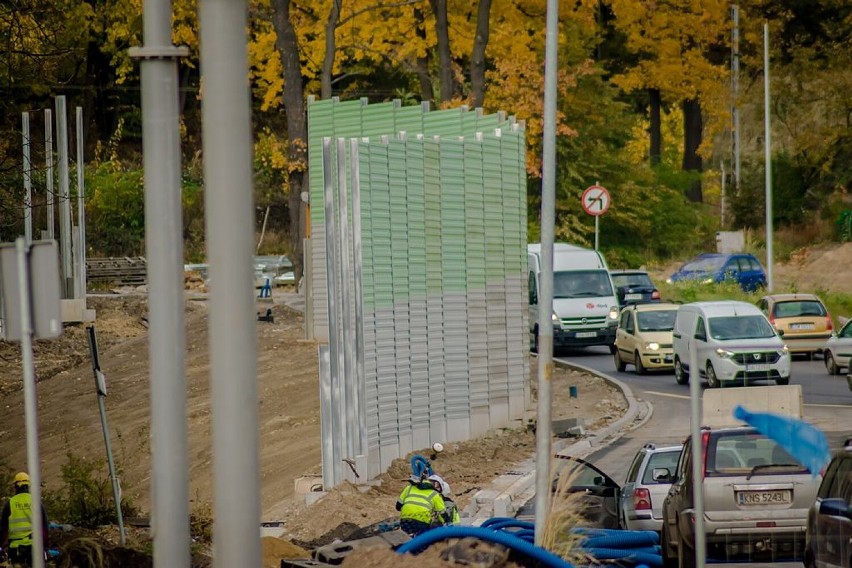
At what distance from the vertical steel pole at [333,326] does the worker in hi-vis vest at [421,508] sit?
18.4 ft

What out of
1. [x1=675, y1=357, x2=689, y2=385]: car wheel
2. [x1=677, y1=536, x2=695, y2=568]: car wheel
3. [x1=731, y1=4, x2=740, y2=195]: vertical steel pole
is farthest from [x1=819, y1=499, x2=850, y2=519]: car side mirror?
[x1=731, y1=4, x2=740, y2=195]: vertical steel pole

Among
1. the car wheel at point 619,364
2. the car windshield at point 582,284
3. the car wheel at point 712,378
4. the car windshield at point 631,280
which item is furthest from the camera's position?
the car windshield at point 631,280

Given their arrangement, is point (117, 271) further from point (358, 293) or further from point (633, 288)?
point (358, 293)

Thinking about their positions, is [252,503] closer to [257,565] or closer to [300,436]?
[257,565]

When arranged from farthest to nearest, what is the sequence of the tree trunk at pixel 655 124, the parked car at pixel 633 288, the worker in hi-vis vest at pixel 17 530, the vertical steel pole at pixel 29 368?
the tree trunk at pixel 655 124, the parked car at pixel 633 288, the worker in hi-vis vest at pixel 17 530, the vertical steel pole at pixel 29 368

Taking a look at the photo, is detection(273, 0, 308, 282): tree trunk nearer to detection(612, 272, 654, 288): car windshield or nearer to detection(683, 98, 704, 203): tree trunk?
detection(612, 272, 654, 288): car windshield

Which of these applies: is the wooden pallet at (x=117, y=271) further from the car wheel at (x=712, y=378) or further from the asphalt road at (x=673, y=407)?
the car wheel at (x=712, y=378)

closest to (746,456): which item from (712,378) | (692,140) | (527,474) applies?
(527,474)

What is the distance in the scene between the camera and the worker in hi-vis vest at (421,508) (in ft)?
49.9

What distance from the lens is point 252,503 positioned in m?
7.39

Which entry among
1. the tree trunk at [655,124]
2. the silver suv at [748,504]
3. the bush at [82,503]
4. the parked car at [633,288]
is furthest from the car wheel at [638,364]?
the tree trunk at [655,124]

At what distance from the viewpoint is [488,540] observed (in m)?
12.0

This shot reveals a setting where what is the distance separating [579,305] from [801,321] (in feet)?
17.2

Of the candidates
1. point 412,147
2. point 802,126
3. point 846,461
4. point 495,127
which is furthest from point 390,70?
point 846,461
